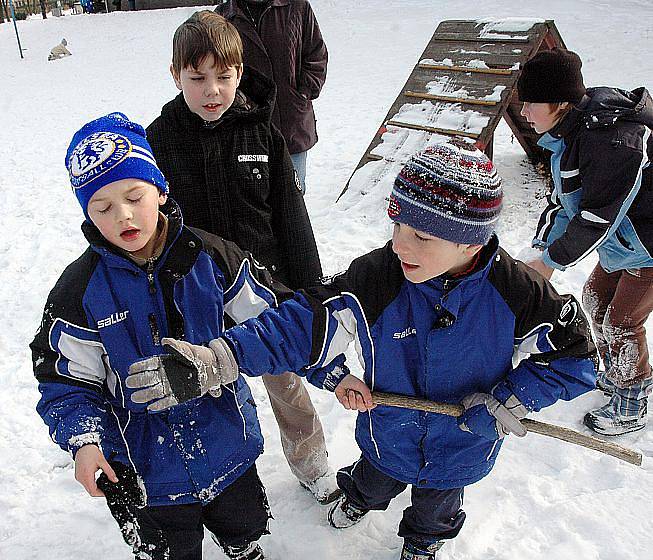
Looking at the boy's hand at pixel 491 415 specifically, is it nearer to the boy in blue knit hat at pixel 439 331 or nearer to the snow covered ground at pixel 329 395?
the boy in blue knit hat at pixel 439 331

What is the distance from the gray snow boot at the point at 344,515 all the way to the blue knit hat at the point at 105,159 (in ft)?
4.97

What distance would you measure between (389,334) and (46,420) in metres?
1.00

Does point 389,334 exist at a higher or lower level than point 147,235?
lower

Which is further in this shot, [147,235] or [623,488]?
[623,488]

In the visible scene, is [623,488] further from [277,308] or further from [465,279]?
[277,308]

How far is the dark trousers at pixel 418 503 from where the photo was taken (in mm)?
2074

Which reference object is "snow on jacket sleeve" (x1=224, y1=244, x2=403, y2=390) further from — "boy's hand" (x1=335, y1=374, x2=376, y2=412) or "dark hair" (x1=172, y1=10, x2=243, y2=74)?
"dark hair" (x1=172, y1=10, x2=243, y2=74)

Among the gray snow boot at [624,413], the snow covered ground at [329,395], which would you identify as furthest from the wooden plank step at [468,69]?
the gray snow boot at [624,413]

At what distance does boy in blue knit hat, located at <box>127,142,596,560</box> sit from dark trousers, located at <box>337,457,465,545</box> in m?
0.14

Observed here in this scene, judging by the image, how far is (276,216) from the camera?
2.26 m

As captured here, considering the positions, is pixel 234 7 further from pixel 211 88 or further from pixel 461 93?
pixel 461 93

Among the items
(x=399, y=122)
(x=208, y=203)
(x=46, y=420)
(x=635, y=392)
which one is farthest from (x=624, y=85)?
(x=46, y=420)

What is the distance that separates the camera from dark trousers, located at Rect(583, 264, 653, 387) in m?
2.71


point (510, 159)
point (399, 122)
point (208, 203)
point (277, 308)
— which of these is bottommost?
point (510, 159)
